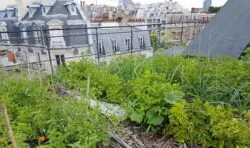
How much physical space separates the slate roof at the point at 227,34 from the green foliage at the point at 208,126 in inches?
107

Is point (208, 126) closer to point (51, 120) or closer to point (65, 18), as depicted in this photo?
point (51, 120)

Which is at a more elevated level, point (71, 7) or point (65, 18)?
point (71, 7)

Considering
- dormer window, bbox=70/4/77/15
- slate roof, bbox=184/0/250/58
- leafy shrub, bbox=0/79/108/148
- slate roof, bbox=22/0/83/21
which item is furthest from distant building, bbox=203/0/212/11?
leafy shrub, bbox=0/79/108/148

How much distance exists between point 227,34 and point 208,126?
3.77m

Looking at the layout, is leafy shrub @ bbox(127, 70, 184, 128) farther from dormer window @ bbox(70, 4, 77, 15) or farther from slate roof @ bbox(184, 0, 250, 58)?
dormer window @ bbox(70, 4, 77, 15)

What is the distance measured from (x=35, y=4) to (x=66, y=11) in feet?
5.90

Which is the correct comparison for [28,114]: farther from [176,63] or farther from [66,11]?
[66,11]

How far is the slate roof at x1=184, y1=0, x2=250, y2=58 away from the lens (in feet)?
13.0

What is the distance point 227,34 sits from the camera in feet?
14.2

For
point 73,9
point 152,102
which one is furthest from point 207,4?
point 152,102

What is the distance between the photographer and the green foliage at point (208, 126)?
118cm

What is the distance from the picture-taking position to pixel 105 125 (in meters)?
1.34

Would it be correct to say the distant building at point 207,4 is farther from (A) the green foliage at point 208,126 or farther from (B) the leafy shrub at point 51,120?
(B) the leafy shrub at point 51,120

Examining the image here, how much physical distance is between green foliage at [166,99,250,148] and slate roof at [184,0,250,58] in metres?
2.71
